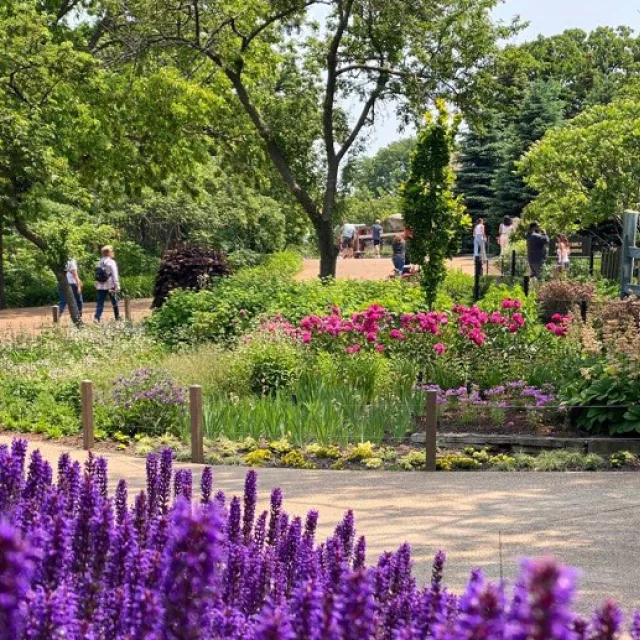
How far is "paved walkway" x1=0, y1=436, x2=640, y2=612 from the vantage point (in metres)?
5.34

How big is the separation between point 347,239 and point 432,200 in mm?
32906

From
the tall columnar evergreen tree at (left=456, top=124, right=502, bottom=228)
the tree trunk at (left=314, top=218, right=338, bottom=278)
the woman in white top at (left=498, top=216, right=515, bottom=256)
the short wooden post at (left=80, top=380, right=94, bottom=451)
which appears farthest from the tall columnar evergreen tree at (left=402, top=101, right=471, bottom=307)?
the tall columnar evergreen tree at (left=456, top=124, right=502, bottom=228)

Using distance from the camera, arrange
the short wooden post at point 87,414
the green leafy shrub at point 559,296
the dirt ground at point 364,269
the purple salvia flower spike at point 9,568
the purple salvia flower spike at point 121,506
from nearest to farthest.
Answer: the purple salvia flower spike at point 9,568
the purple salvia flower spike at point 121,506
the short wooden post at point 87,414
the green leafy shrub at point 559,296
the dirt ground at point 364,269

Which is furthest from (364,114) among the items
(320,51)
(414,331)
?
(414,331)

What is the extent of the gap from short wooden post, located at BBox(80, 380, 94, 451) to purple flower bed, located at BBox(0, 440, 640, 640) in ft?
17.0

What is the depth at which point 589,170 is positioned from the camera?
26312 millimetres

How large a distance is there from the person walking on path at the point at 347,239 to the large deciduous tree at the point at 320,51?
63.1ft

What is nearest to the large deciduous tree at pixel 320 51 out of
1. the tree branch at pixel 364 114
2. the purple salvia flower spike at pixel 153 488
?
the tree branch at pixel 364 114

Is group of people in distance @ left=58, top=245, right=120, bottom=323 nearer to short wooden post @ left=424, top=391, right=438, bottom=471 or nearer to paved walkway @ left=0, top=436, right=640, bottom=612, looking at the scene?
paved walkway @ left=0, top=436, right=640, bottom=612

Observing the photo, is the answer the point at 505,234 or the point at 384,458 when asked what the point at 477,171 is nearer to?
the point at 505,234

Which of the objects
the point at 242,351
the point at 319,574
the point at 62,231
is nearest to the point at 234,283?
the point at 62,231

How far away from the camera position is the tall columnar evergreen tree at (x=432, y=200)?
624 inches

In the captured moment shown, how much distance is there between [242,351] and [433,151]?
215 inches

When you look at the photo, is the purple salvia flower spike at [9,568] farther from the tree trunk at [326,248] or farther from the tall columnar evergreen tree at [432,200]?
the tree trunk at [326,248]
